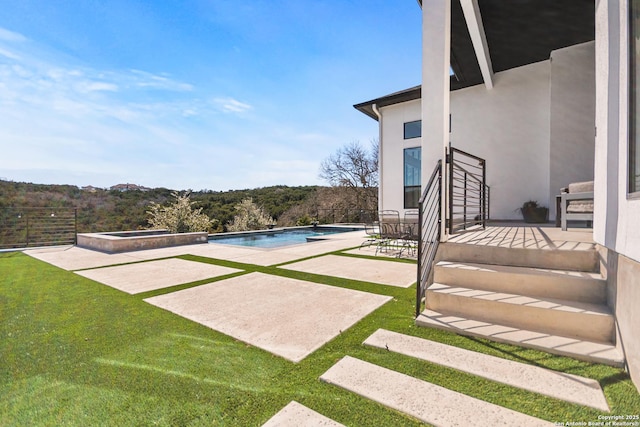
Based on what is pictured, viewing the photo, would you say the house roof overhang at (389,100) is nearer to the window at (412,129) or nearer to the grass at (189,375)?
the window at (412,129)

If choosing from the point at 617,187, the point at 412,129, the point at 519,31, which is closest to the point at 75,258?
the point at 617,187

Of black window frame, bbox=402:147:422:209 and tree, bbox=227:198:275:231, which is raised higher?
black window frame, bbox=402:147:422:209

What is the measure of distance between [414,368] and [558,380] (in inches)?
31.7

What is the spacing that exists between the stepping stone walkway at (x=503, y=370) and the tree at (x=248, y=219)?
39.2 ft

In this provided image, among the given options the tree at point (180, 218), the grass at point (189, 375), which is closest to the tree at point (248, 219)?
the tree at point (180, 218)

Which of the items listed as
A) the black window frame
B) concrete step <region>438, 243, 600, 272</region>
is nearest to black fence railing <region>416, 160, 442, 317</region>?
concrete step <region>438, 243, 600, 272</region>

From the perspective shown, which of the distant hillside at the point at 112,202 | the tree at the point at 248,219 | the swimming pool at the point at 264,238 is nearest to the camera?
the swimming pool at the point at 264,238

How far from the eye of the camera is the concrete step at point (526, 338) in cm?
180

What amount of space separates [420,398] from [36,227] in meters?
11.7

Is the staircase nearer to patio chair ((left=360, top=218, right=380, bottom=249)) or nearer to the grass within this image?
the grass

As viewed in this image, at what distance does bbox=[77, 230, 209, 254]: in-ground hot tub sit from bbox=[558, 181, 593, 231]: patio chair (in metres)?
8.99

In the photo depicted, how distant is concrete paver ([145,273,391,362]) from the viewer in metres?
2.31

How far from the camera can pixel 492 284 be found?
257cm

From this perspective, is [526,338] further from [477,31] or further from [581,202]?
[477,31]
